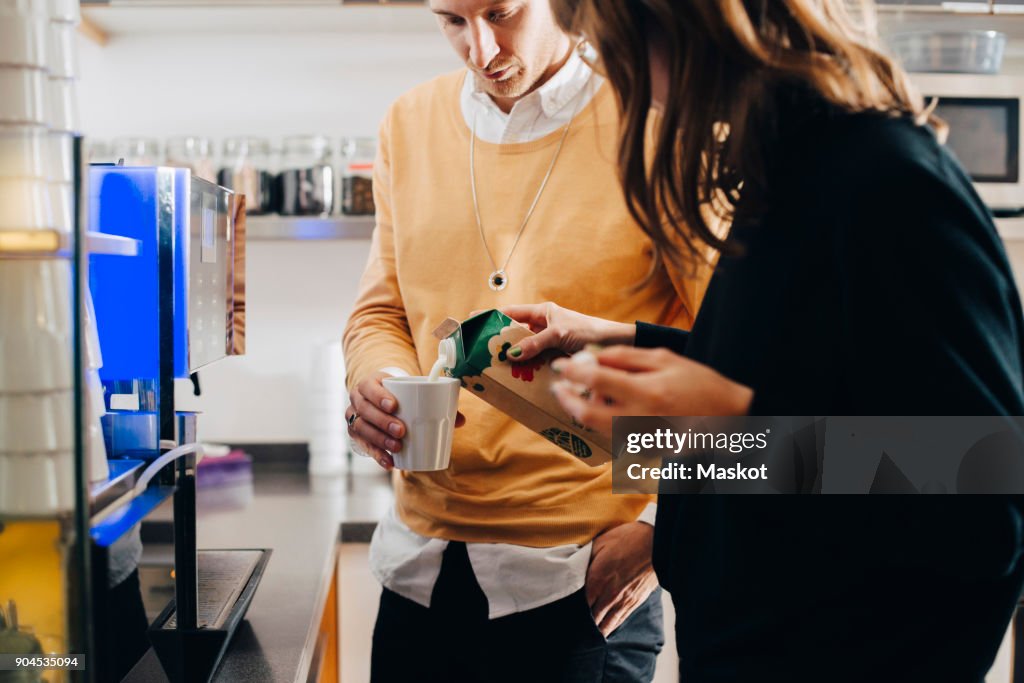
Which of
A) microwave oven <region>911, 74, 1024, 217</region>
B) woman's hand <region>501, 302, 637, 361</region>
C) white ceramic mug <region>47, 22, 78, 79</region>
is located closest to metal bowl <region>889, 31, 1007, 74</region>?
microwave oven <region>911, 74, 1024, 217</region>

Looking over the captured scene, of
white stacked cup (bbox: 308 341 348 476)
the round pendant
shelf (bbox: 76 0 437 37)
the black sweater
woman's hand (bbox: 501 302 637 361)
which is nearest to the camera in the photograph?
the black sweater

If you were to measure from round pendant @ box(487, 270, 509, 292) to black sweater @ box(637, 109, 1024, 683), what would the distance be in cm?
50

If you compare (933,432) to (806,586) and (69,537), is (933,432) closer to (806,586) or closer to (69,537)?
(806,586)

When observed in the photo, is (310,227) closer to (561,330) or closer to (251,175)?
(251,175)

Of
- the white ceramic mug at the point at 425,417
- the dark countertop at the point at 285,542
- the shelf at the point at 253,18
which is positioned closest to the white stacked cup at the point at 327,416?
the dark countertop at the point at 285,542

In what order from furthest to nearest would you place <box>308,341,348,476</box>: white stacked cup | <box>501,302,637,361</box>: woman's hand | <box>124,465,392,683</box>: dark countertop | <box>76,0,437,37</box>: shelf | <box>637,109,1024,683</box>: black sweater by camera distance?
<box>308,341,348,476</box>: white stacked cup → <box>76,0,437,37</box>: shelf → <box>124,465,392,683</box>: dark countertop → <box>501,302,637,361</box>: woman's hand → <box>637,109,1024,683</box>: black sweater

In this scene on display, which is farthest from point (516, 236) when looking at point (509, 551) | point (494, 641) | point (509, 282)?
point (494, 641)

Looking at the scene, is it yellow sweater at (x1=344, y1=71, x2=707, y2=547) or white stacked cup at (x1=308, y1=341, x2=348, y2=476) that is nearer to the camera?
yellow sweater at (x1=344, y1=71, x2=707, y2=547)

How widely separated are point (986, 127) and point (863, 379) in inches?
61.0

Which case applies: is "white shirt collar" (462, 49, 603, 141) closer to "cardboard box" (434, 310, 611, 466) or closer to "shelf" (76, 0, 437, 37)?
"cardboard box" (434, 310, 611, 466)

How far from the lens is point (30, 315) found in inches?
24.3

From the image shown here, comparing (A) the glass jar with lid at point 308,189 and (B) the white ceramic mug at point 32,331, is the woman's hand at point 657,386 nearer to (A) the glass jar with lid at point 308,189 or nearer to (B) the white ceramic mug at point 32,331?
(B) the white ceramic mug at point 32,331

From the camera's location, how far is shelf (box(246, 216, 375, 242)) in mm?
1865

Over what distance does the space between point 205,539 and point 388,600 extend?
0.58 m
